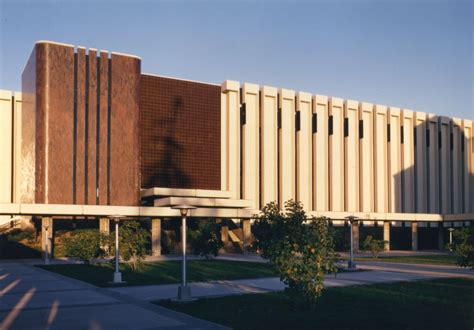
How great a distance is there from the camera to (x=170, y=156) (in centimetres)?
7462

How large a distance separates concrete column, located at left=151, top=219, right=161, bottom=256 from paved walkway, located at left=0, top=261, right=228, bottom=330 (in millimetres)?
37574

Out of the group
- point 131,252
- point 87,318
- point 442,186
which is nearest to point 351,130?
point 442,186

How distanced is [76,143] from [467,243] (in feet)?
171

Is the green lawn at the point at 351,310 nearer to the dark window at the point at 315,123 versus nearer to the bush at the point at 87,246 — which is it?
the bush at the point at 87,246

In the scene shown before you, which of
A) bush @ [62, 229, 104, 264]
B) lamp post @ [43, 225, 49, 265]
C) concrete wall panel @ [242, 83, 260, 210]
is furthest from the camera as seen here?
concrete wall panel @ [242, 83, 260, 210]

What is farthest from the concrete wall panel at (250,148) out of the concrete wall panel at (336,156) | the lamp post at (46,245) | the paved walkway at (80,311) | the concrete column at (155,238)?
the paved walkway at (80,311)

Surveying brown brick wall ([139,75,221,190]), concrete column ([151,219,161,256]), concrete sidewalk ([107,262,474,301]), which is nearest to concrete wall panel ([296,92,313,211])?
brown brick wall ([139,75,221,190])

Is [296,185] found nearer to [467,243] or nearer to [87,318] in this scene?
[467,243]

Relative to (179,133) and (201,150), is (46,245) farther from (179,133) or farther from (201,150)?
(201,150)

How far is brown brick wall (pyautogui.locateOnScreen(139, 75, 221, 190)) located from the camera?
73562 millimetres

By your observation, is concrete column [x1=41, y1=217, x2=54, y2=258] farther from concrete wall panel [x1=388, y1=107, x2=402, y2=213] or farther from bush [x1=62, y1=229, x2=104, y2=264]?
concrete wall panel [x1=388, y1=107, x2=402, y2=213]

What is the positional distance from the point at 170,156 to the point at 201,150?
501 cm

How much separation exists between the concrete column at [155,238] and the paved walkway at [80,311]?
3757cm

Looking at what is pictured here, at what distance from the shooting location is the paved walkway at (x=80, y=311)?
16.5m
